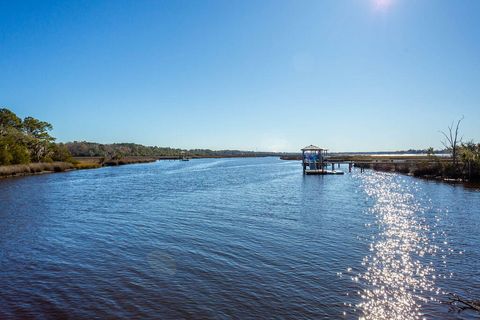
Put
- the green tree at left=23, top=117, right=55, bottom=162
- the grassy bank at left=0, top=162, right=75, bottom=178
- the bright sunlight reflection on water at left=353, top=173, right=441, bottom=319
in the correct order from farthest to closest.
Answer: the green tree at left=23, top=117, right=55, bottom=162 → the grassy bank at left=0, top=162, right=75, bottom=178 → the bright sunlight reflection on water at left=353, top=173, right=441, bottom=319

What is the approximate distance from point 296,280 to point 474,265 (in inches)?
269

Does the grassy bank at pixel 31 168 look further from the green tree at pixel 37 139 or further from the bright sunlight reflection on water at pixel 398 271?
the bright sunlight reflection on water at pixel 398 271

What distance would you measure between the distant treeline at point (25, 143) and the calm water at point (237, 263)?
46.0m

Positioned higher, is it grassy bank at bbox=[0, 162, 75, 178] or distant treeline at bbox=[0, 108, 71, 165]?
distant treeline at bbox=[0, 108, 71, 165]

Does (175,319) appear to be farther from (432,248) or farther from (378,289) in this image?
(432,248)

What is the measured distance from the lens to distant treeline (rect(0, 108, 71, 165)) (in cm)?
5950

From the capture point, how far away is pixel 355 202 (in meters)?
27.5

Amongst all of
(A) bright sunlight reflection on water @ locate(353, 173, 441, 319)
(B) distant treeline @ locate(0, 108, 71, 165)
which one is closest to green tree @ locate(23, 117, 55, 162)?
(B) distant treeline @ locate(0, 108, 71, 165)

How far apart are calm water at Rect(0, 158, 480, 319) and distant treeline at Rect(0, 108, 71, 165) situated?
45982mm

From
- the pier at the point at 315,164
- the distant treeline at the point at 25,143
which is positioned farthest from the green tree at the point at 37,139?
the pier at the point at 315,164

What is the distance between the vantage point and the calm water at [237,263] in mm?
8789

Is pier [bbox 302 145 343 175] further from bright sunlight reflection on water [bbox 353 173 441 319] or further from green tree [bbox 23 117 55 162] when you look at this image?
green tree [bbox 23 117 55 162]

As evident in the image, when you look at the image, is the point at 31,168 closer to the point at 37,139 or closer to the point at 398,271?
the point at 37,139

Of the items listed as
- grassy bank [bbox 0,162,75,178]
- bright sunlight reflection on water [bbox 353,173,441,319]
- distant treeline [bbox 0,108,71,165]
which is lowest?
bright sunlight reflection on water [bbox 353,173,441,319]
